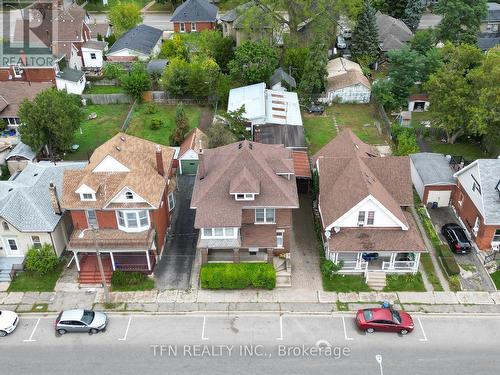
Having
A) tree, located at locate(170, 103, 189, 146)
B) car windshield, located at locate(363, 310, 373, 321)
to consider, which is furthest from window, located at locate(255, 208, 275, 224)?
tree, located at locate(170, 103, 189, 146)

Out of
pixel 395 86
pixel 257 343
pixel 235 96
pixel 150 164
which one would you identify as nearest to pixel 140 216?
pixel 150 164

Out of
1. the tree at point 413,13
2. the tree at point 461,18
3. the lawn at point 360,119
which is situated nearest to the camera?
the lawn at point 360,119

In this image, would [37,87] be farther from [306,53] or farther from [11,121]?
[306,53]

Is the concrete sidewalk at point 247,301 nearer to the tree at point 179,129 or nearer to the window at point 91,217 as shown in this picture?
the window at point 91,217

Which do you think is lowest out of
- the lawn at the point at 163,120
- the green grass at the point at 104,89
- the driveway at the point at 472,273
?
the lawn at the point at 163,120

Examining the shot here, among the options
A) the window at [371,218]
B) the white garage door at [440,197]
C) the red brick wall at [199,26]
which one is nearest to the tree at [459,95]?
the white garage door at [440,197]

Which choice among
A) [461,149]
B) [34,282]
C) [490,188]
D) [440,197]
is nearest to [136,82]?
[34,282]

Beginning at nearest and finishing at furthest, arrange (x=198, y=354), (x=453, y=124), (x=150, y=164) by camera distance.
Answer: (x=198, y=354) → (x=150, y=164) → (x=453, y=124)
